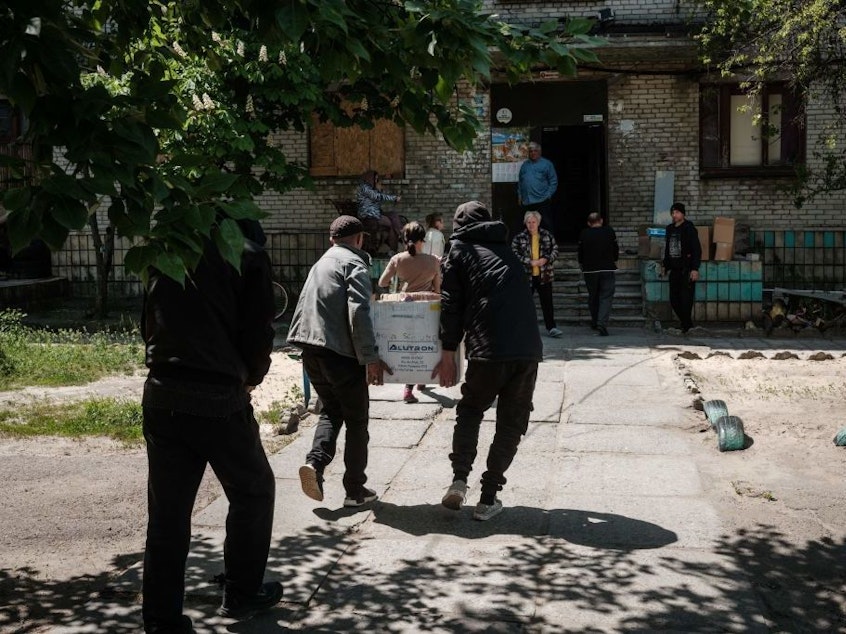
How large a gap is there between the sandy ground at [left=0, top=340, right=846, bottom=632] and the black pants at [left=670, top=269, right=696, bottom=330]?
4366 mm

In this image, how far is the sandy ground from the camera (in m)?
5.47

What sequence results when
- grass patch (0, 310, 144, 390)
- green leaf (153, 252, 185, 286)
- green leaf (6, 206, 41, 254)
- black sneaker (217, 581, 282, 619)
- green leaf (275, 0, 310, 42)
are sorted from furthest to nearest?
grass patch (0, 310, 144, 390), black sneaker (217, 581, 282, 619), green leaf (275, 0, 310, 42), green leaf (153, 252, 185, 286), green leaf (6, 206, 41, 254)

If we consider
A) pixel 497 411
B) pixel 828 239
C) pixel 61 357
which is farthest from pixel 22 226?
pixel 828 239

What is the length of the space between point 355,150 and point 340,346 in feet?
41.7

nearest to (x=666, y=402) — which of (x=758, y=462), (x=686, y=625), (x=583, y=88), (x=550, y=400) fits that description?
(x=550, y=400)

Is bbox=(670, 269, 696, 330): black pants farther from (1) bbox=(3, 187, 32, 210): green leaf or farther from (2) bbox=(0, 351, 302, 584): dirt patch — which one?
(1) bbox=(3, 187, 32, 210): green leaf

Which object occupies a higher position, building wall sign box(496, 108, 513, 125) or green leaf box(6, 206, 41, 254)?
building wall sign box(496, 108, 513, 125)

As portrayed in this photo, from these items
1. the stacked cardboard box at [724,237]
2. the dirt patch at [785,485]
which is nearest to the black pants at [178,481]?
the dirt patch at [785,485]

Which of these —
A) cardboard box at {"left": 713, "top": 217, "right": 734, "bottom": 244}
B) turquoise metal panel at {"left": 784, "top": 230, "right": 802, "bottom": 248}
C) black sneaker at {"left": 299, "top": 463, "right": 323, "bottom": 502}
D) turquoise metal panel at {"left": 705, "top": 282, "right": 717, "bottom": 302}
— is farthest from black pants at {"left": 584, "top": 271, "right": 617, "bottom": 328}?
black sneaker at {"left": 299, "top": 463, "right": 323, "bottom": 502}

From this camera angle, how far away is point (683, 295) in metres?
14.6

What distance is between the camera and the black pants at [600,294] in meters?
14.6

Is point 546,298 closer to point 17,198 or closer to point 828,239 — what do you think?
point 828,239

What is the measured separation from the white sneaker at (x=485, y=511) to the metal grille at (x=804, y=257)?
12.0 m

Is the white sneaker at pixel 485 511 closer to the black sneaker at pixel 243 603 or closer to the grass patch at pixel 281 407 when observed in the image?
the black sneaker at pixel 243 603
